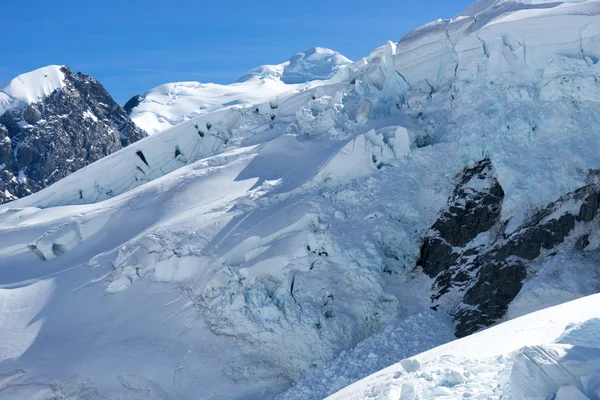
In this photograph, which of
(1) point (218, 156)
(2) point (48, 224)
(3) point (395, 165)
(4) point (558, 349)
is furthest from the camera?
(1) point (218, 156)

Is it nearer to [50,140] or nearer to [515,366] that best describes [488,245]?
[515,366]

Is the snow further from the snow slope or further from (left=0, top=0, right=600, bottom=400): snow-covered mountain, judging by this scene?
the snow slope

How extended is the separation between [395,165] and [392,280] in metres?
4.47

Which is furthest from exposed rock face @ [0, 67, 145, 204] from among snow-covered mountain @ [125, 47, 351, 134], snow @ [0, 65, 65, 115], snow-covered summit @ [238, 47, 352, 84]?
snow-covered summit @ [238, 47, 352, 84]

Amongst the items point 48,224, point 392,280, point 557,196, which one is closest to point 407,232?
point 392,280

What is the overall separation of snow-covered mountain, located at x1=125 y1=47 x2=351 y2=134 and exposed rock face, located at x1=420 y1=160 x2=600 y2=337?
41.6m

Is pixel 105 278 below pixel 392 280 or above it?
above

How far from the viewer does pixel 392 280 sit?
2222 centimetres

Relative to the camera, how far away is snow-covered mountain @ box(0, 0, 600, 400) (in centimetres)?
2031

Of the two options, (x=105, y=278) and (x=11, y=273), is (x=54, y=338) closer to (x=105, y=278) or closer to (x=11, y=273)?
(x=105, y=278)

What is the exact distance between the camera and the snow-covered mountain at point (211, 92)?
70000 millimetres

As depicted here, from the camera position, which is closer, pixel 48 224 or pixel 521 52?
pixel 521 52

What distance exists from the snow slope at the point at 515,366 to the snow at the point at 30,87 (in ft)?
174

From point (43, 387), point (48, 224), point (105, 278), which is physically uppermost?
point (48, 224)
